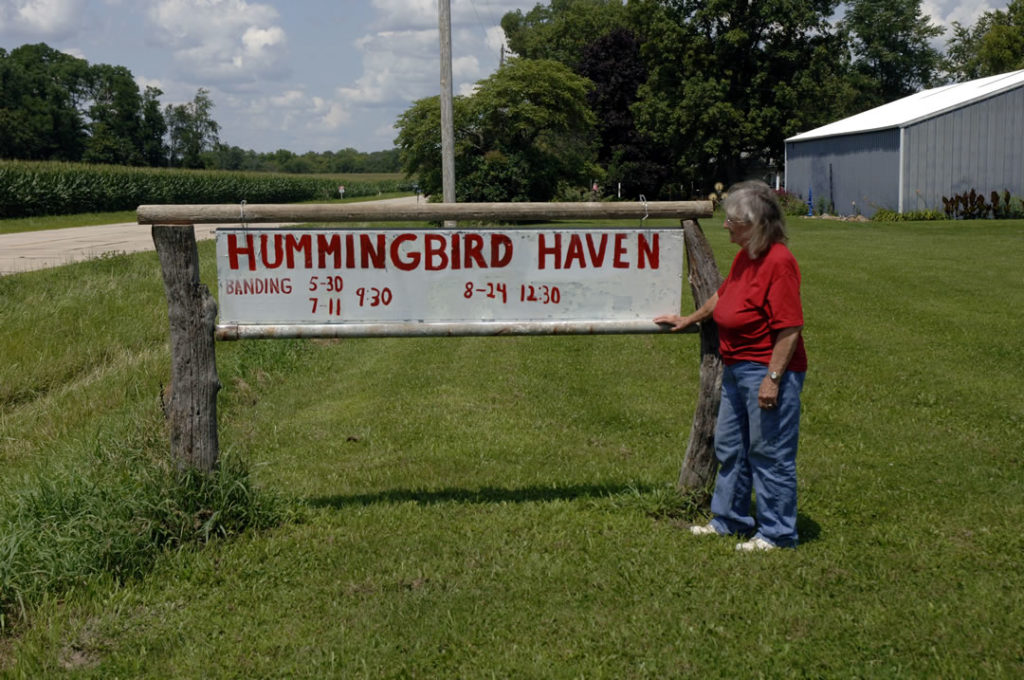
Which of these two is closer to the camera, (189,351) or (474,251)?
(189,351)

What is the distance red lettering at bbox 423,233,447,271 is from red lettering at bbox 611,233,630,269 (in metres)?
0.89

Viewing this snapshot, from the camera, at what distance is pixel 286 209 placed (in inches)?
197

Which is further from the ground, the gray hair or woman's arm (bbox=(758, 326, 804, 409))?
the gray hair

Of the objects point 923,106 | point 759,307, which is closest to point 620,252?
point 759,307

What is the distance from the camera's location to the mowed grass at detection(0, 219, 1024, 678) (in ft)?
13.3

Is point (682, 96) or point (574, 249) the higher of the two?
point (682, 96)

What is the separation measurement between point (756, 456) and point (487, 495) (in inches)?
68.6

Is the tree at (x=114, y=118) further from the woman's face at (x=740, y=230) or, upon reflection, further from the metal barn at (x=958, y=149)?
the woman's face at (x=740, y=230)

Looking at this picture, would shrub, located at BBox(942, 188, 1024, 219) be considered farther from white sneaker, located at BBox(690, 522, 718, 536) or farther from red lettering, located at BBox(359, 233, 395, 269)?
red lettering, located at BBox(359, 233, 395, 269)

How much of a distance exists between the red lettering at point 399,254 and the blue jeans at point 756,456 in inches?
65.9

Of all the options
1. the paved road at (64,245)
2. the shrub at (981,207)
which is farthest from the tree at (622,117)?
the paved road at (64,245)

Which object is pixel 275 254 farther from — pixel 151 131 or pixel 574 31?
pixel 151 131

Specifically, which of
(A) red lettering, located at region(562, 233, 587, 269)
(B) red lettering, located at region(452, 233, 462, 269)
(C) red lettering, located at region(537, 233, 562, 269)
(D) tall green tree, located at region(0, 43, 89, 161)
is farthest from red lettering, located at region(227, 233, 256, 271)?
(D) tall green tree, located at region(0, 43, 89, 161)

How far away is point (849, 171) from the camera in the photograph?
3469 cm
